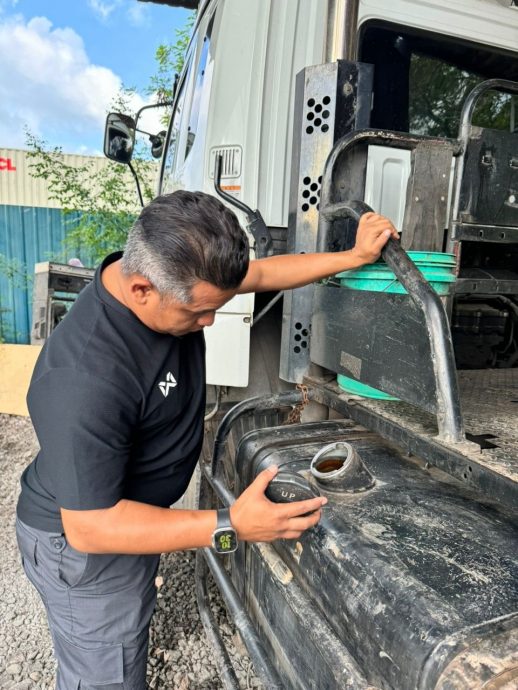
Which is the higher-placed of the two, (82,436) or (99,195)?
(99,195)

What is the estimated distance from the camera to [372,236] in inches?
59.0

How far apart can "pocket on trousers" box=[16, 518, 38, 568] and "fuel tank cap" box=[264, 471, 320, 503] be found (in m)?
0.79

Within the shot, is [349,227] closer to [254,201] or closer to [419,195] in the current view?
[419,195]

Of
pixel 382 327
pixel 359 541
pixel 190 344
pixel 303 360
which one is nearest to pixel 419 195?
pixel 382 327

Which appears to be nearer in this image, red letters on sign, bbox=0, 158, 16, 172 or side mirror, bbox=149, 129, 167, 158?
side mirror, bbox=149, 129, 167, 158

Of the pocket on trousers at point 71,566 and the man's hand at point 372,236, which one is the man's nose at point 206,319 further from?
the pocket on trousers at point 71,566

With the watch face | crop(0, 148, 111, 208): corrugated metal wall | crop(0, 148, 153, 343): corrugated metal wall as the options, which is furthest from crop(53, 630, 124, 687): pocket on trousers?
crop(0, 148, 111, 208): corrugated metal wall

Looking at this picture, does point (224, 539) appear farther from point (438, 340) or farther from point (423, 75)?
point (423, 75)

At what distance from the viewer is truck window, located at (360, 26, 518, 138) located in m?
2.33

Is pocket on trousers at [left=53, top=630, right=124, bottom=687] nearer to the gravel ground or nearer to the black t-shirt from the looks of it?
the black t-shirt

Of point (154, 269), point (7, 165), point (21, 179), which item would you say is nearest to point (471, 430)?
point (154, 269)

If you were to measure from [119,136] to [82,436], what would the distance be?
2.95 metres

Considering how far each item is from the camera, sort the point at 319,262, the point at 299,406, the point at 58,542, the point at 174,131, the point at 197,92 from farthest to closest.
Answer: the point at 174,131
the point at 197,92
the point at 299,406
the point at 319,262
the point at 58,542

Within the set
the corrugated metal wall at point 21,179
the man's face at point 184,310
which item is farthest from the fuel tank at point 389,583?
the corrugated metal wall at point 21,179
